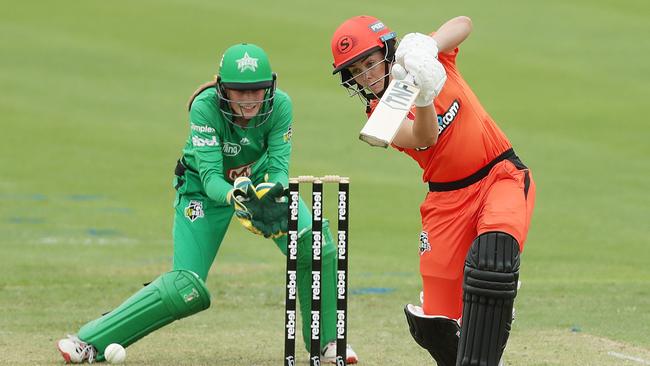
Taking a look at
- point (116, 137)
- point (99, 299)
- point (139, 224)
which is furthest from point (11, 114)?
point (99, 299)

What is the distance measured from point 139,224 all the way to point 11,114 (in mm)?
6774

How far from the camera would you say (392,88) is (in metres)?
4.91

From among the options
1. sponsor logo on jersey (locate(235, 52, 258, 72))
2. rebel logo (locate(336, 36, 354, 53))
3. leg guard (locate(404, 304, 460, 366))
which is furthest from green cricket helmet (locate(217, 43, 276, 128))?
leg guard (locate(404, 304, 460, 366))

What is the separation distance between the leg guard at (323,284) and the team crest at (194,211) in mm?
649

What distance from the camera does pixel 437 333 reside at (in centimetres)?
576

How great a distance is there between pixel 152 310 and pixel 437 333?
188 centimetres

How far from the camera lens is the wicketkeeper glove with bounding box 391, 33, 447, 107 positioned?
15.9 feet

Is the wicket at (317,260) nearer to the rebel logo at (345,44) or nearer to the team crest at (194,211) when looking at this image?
the rebel logo at (345,44)

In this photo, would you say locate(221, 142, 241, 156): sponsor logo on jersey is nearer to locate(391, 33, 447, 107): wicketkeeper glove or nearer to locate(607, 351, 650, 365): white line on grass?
locate(391, 33, 447, 107): wicketkeeper glove

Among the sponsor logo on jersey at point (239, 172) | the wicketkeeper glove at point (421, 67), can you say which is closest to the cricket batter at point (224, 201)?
the sponsor logo on jersey at point (239, 172)

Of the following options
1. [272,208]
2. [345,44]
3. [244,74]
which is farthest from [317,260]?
[345,44]

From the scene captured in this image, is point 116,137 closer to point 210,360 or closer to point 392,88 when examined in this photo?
point 210,360

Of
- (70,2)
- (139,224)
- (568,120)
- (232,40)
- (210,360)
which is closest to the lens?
(210,360)

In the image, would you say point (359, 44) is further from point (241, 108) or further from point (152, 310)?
point (152, 310)
